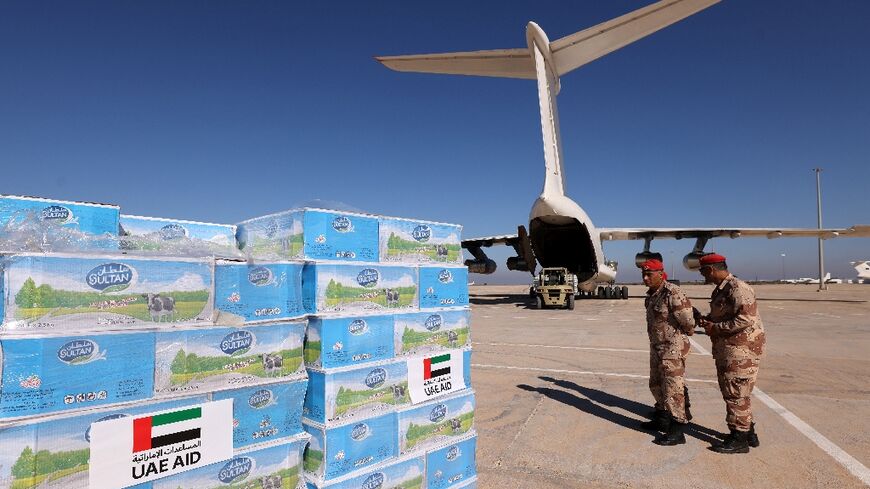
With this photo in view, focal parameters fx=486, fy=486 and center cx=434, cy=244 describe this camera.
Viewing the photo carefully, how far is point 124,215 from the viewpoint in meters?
4.03

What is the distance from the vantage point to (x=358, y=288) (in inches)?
149

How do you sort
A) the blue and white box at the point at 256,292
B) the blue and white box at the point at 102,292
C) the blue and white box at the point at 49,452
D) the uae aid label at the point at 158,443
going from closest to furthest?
1. the blue and white box at the point at 49,452
2. the blue and white box at the point at 102,292
3. the uae aid label at the point at 158,443
4. the blue and white box at the point at 256,292

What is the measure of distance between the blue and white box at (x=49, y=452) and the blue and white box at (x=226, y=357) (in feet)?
1.18

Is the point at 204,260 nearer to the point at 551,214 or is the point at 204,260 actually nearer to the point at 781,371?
the point at 781,371

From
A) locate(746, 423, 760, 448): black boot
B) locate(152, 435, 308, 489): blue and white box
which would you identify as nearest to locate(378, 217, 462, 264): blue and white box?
locate(152, 435, 308, 489): blue and white box

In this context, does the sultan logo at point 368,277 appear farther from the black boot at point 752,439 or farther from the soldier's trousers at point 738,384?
the black boot at point 752,439

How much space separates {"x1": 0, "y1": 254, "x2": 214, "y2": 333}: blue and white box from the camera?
248 centimetres

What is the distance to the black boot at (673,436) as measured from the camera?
5562 mm

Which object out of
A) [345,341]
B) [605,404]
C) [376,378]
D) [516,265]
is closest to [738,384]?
[605,404]

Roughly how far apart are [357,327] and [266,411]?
843 mm

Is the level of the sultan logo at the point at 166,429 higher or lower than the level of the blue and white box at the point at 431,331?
lower

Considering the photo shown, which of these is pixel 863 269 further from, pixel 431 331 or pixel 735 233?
pixel 431 331

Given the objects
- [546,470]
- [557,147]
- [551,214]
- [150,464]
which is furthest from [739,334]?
[557,147]

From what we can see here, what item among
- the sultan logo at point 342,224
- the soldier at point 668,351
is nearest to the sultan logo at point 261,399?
the sultan logo at point 342,224
